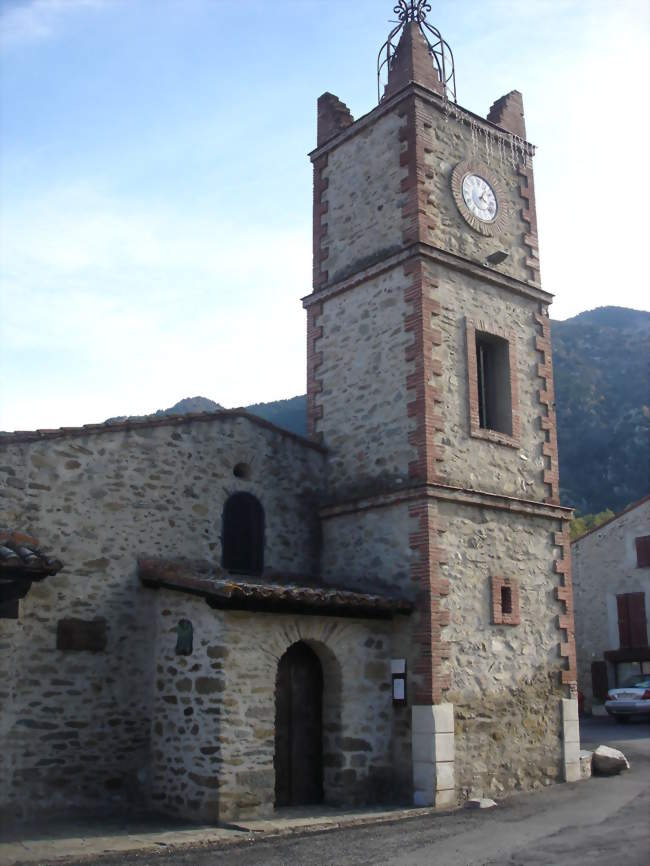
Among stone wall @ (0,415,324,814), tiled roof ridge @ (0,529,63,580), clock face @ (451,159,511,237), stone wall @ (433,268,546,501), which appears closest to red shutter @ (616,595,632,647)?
stone wall @ (433,268,546,501)

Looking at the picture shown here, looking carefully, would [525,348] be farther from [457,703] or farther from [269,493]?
[457,703]

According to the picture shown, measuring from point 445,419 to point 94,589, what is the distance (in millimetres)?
5691

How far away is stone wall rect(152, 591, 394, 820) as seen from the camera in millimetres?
10797

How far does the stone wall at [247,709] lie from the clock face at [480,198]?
23.7 feet

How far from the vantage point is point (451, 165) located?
1514cm

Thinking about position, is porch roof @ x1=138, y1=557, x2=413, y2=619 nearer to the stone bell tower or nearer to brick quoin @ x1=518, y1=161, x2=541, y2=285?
the stone bell tower

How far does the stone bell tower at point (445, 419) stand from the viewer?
12.7 m

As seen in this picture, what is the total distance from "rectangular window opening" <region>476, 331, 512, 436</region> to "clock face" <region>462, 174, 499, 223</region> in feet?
7.14

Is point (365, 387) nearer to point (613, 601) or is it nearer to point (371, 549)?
point (371, 549)

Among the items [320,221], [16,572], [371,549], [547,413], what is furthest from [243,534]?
[320,221]

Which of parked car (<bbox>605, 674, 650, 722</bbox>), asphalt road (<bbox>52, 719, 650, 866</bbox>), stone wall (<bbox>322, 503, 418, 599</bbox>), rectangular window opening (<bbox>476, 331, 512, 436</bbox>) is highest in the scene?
rectangular window opening (<bbox>476, 331, 512, 436</bbox>)

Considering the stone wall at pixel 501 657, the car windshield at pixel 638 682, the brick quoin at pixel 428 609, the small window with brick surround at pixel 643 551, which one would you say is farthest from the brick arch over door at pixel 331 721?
the small window with brick surround at pixel 643 551

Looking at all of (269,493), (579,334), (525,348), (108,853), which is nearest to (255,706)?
(108,853)

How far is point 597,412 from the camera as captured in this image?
229 feet
